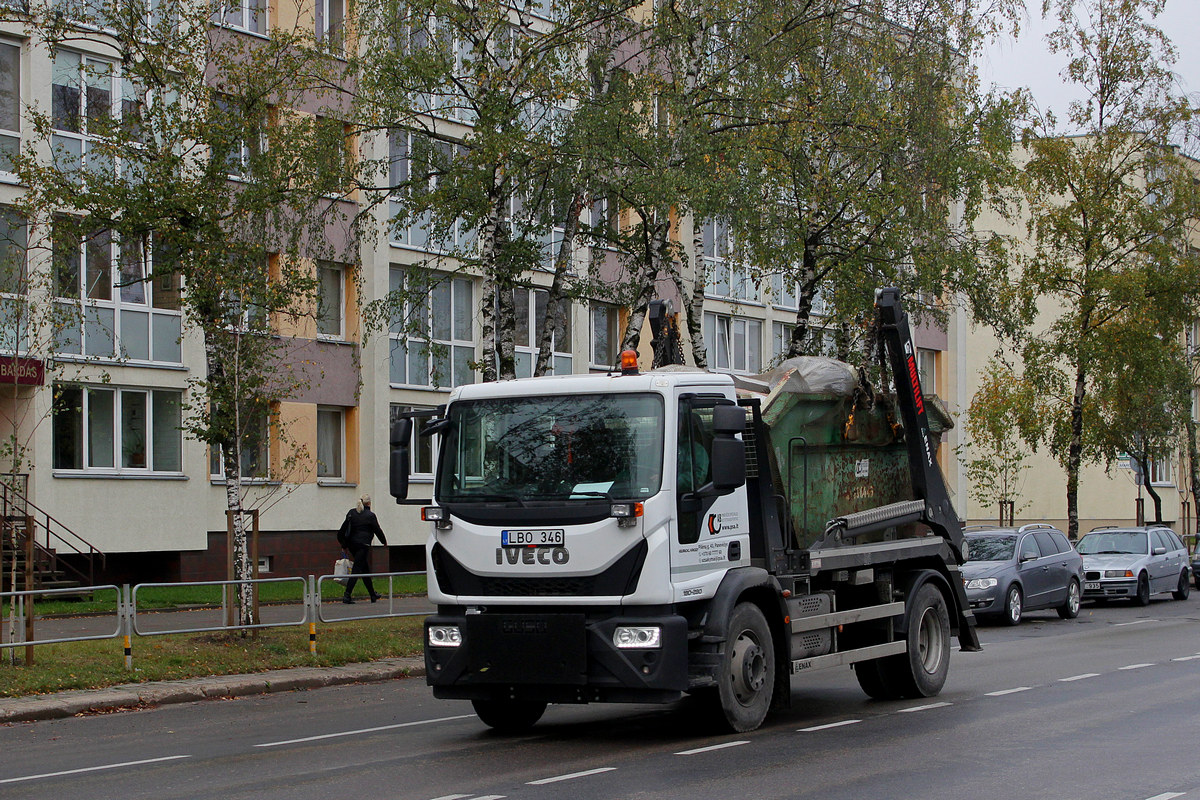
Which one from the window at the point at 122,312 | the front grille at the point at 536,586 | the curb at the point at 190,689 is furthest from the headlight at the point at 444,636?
the window at the point at 122,312

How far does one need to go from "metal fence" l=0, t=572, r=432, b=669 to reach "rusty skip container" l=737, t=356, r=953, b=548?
656 centimetres

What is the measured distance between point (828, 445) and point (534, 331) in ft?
78.4

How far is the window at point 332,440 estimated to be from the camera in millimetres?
32125

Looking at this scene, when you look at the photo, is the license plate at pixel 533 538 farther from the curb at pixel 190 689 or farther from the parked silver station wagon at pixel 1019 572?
the parked silver station wagon at pixel 1019 572

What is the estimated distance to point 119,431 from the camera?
27859 millimetres

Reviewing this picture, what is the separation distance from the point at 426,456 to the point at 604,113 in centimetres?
1505

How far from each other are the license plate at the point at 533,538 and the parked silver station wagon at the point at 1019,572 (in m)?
14.5

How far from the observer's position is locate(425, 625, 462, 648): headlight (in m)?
10.6

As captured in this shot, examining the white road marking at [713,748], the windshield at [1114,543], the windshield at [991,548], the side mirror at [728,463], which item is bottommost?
the white road marking at [713,748]

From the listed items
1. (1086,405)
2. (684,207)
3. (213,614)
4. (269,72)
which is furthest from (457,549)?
(1086,405)

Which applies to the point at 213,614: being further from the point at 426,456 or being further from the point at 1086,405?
the point at 1086,405

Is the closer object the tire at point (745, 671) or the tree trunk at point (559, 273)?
the tire at point (745, 671)

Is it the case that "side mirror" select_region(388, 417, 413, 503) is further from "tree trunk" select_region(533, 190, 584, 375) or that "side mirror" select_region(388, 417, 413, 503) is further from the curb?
"tree trunk" select_region(533, 190, 584, 375)

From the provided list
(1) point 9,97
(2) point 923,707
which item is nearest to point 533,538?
(2) point 923,707
